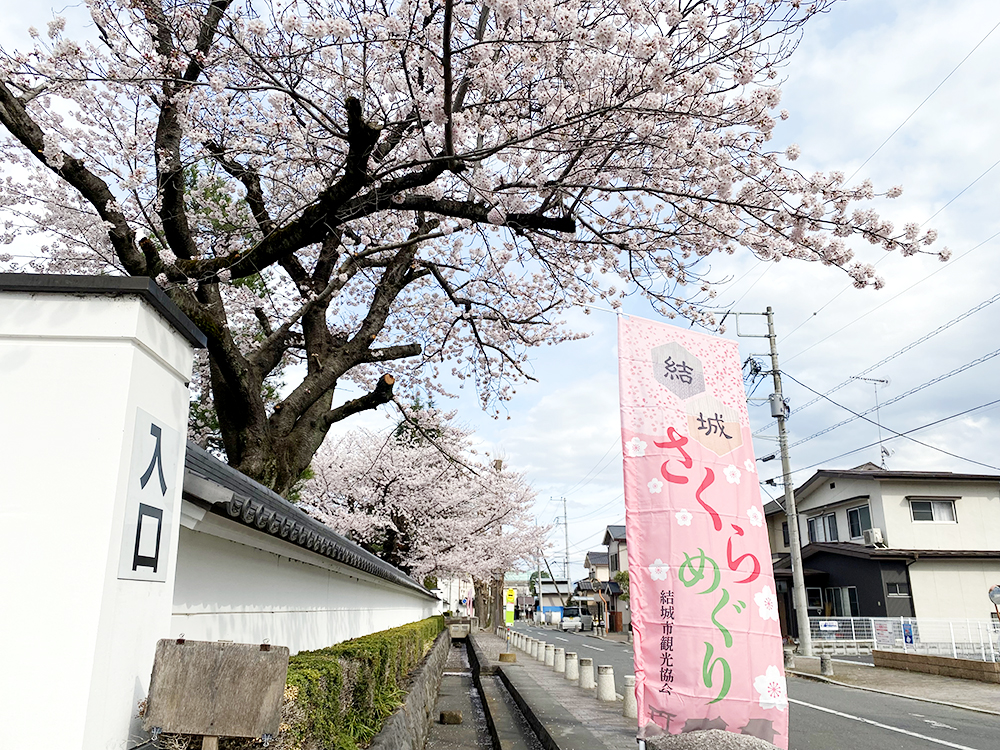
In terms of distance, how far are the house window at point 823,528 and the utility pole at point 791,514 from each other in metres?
10.3

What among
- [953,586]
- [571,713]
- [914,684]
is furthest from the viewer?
[953,586]

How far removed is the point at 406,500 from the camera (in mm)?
27125

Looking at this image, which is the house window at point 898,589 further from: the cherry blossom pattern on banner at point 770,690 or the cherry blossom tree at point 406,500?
the cherry blossom pattern on banner at point 770,690

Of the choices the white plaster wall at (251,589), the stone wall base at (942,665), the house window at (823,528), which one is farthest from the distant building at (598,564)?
the white plaster wall at (251,589)

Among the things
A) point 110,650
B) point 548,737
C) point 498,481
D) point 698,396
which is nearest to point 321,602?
point 548,737

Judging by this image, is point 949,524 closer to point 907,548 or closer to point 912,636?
point 907,548

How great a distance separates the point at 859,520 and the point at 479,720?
23.0m

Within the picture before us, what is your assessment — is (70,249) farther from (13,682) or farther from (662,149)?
(13,682)

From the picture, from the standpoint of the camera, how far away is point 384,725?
6.40 meters

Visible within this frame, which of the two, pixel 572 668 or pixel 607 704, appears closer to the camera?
pixel 607 704

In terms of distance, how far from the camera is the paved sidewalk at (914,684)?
578 inches

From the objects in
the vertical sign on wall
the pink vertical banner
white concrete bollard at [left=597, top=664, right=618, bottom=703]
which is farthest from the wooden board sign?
white concrete bollard at [left=597, top=664, right=618, bottom=703]

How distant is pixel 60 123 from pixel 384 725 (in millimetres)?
8044

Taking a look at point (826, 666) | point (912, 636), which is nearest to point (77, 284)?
point (826, 666)
